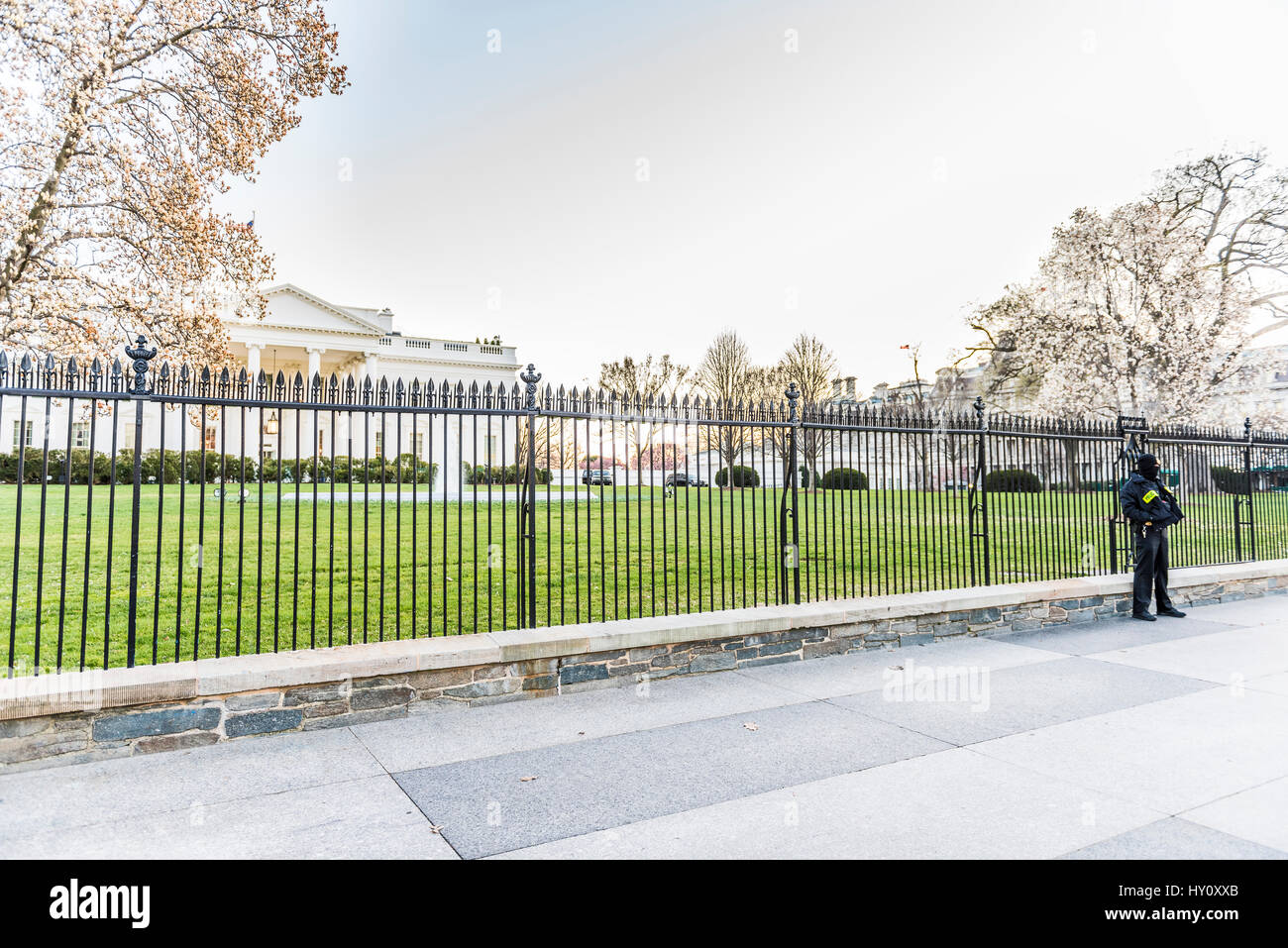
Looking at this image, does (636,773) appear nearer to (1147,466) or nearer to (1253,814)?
(1253,814)

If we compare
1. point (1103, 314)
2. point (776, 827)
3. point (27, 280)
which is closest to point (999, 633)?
point (776, 827)

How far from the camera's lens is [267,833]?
3.27 m

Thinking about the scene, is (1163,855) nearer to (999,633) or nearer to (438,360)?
(999,633)

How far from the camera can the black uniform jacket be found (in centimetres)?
845

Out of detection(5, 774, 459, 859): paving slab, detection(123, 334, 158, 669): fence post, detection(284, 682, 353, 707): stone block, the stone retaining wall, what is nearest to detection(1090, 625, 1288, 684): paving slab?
the stone retaining wall

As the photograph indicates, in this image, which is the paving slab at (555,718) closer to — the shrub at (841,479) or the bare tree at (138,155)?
the shrub at (841,479)

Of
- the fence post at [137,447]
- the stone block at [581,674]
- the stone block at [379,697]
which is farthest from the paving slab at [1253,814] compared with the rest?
the fence post at [137,447]

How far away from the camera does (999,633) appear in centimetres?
772

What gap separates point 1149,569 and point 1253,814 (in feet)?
20.0

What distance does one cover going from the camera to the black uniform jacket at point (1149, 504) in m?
8.45

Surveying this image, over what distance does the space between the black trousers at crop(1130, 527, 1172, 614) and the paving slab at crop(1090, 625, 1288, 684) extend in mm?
911

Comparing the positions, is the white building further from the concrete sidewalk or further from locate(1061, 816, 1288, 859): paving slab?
locate(1061, 816, 1288, 859): paving slab

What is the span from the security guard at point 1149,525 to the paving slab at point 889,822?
604 centimetres
